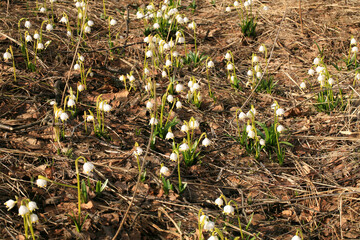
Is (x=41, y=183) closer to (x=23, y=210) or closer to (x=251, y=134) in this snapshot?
(x=23, y=210)

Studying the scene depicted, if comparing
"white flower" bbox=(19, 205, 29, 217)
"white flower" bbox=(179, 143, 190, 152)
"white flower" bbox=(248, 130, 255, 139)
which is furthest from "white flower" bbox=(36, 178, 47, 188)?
"white flower" bbox=(248, 130, 255, 139)

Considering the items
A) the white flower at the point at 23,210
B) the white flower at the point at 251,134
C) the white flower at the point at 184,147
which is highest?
the white flower at the point at 23,210

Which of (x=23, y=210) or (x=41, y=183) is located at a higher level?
(x=23, y=210)

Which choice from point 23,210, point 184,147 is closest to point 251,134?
point 184,147

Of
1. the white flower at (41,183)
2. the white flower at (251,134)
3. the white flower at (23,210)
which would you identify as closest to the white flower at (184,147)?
the white flower at (251,134)

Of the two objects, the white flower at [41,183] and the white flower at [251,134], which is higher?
the white flower at [251,134]

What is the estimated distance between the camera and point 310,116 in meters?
4.01

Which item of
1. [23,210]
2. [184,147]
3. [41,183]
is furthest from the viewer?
[184,147]

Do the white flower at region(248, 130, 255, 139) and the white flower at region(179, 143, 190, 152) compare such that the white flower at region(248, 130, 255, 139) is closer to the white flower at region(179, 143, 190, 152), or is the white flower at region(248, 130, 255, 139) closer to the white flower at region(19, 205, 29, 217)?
the white flower at region(179, 143, 190, 152)

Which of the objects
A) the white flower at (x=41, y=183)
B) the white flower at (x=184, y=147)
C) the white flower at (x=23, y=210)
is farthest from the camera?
the white flower at (x=184, y=147)

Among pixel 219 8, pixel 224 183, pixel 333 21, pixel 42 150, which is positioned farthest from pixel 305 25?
pixel 42 150

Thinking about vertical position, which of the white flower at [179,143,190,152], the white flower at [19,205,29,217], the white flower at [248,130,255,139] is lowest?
the white flower at [179,143,190,152]

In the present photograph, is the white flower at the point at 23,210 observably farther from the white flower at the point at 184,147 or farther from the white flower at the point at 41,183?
the white flower at the point at 184,147

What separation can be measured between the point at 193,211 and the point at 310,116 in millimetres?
1745
